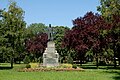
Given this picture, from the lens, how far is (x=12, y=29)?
160 feet

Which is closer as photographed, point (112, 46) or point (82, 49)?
point (112, 46)

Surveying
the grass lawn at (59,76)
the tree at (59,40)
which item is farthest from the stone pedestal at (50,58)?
the tree at (59,40)

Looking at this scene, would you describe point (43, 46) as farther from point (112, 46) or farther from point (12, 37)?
point (112, 46)

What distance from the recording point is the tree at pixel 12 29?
156 feet

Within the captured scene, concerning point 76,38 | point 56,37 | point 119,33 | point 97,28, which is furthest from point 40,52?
point 119,33

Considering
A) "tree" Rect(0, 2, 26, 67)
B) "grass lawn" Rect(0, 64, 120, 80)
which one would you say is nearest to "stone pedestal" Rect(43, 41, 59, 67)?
"tree" Rect(0, 2, 26, 67)

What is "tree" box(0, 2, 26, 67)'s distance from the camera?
1875 inches

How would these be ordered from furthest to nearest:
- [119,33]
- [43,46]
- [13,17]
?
[43,46], [13,17], [119,33]

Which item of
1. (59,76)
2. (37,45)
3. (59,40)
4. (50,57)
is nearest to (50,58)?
(50,57)

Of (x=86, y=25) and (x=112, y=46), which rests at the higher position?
(x=86, y=25)

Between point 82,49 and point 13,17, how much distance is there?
1294 centimetres

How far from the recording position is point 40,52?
260ft

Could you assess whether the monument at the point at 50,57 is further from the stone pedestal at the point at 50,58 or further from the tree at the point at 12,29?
the tree at the point at 12,29

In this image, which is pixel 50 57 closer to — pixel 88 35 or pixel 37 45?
pixel 88 35
